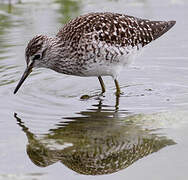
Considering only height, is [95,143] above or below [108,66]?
below

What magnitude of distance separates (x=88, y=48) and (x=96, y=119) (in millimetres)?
1406

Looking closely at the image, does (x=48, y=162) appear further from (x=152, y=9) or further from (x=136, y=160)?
(x=152, y=9)

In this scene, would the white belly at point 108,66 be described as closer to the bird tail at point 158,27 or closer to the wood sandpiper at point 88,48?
the wood sandpiper at point 88,48

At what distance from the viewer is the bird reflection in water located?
22.3 ft

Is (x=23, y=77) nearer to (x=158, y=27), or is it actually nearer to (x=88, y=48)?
(x=88, y=48)

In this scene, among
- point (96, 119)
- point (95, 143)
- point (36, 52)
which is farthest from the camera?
point (36, 52)

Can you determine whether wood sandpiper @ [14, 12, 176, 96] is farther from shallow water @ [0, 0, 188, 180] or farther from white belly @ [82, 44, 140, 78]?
shallow water @ [0, 0, 188, 180]

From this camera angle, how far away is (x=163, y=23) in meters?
10.7

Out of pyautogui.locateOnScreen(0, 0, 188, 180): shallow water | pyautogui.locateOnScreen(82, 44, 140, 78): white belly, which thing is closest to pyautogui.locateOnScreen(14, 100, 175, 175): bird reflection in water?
pyautogui.locateOnScreen(0, 0, 188, 180): shallow water

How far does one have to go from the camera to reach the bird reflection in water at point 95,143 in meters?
6.80

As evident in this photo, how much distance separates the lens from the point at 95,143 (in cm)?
739

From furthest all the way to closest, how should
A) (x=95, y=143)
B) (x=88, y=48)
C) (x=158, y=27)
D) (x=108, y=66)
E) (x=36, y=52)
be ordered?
1. (x=158, y=27)
2. (x=108, y=66)
3. (x=36, y=52)
4. (x=88, y=48)
5. (x=95, y=143)

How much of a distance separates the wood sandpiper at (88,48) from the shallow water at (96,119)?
543 millimetres

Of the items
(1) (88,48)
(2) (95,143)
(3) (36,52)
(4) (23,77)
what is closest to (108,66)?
(1) (88,48)
